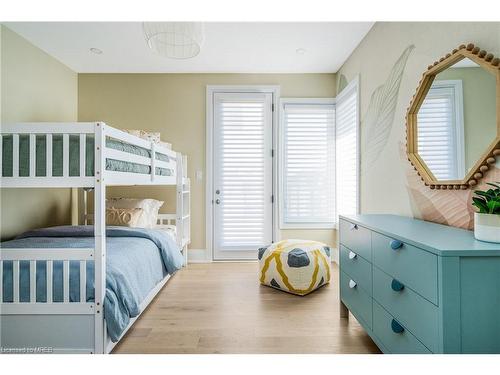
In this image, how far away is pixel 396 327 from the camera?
1319mm

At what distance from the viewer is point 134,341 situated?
1.87 meters

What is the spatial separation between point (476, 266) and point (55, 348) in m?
2.01

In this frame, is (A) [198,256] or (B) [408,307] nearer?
(B) [408,307]

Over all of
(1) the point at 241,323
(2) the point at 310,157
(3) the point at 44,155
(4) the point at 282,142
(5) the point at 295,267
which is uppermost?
(4) the point at 282,142

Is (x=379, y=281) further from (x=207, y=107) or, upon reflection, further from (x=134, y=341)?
(x=207, y=107)

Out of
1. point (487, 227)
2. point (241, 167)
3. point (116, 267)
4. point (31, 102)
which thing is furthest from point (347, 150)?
point (31, 102)

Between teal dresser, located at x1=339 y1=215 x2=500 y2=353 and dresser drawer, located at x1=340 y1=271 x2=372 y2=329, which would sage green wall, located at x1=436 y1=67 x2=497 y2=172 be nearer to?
teal dresser, located at x1=339 y1=215 x2=500 y2=353

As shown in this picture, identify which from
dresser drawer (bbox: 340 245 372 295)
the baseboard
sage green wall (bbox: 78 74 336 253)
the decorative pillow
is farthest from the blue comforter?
dresser drawer (bbox: 340 245 372 295)

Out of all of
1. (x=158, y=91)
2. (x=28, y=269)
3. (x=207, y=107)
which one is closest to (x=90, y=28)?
(x=158, y=91)

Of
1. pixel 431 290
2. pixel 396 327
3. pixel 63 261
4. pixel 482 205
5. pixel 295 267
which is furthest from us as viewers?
pixel 295 267

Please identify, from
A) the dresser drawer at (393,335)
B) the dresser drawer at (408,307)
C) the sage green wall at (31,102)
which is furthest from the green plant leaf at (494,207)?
the sage green wall at (31,102)

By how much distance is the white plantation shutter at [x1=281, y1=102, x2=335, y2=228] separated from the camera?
152 inches

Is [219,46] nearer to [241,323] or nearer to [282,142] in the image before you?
[282,142]

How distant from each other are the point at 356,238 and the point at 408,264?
611 millimetres
